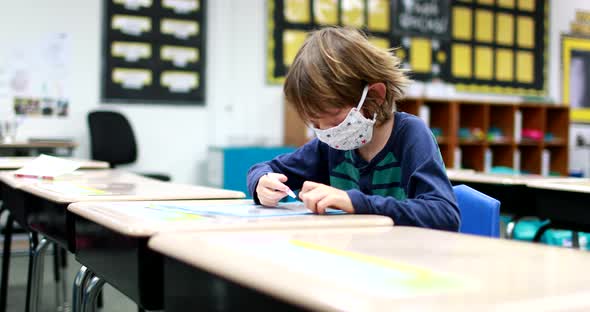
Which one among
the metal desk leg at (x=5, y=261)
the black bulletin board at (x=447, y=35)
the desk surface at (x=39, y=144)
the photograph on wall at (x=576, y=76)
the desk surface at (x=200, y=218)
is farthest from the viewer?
the photograph on wall at (x=576, y=76)

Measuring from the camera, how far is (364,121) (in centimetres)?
141

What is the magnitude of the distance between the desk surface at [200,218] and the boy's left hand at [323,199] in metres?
0.02

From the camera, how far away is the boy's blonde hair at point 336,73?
135 centimetres

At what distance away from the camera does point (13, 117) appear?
15.4 ft

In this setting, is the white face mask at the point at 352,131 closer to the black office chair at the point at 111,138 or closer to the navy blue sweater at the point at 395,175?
the navy blue sweater at the point at 395,175

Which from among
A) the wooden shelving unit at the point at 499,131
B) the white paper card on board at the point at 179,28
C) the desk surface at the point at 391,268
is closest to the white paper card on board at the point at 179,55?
the white paper card on board at the point at 179,28

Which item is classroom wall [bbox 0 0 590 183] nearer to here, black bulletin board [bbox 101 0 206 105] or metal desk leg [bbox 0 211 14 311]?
black bulletin board [bbox 101 0 206 105]

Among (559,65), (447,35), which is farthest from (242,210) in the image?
(559,65)

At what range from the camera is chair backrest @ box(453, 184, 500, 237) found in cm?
136

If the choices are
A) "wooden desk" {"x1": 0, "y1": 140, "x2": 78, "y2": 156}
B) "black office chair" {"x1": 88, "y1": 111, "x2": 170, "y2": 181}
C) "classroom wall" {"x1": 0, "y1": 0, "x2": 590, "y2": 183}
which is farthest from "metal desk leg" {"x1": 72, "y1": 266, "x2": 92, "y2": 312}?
"classroom wall" {"x1": 0, "y1": 0, "x2": 590, "y2": 183}

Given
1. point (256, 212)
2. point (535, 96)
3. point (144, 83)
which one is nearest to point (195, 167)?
point (144, 83)

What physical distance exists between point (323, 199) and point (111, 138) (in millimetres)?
3846

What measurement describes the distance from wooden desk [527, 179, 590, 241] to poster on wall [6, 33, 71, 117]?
360cm

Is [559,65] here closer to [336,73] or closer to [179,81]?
[179,81]
